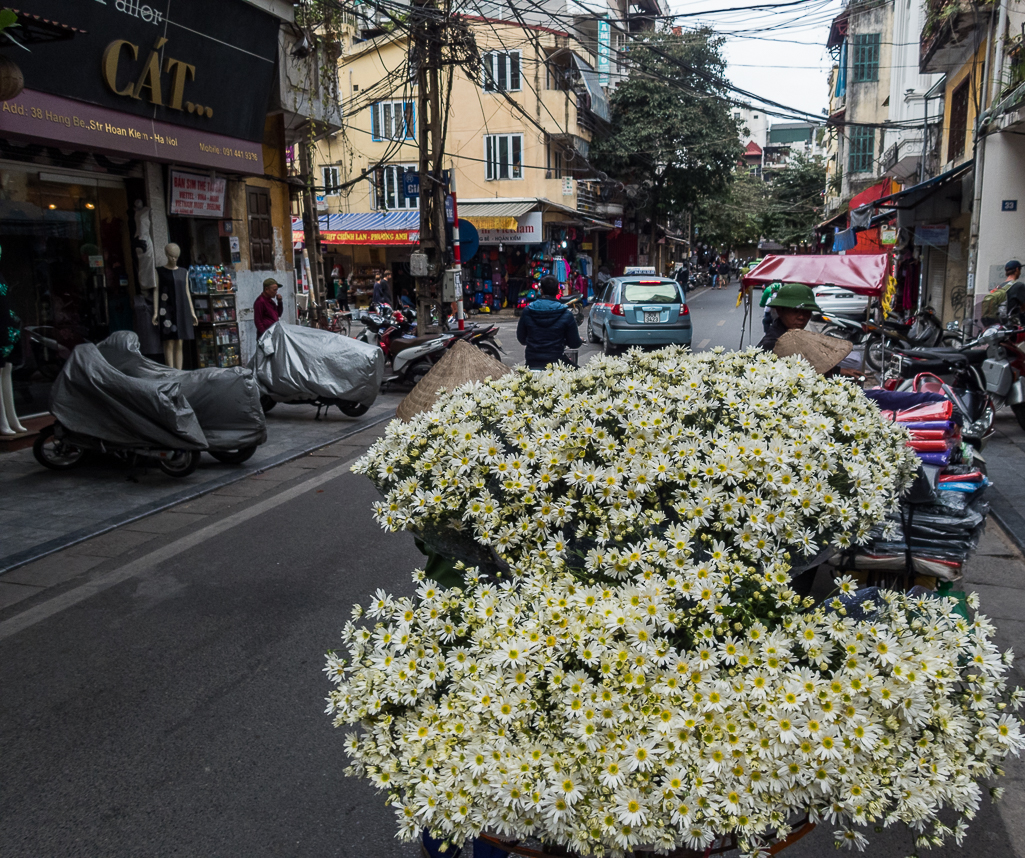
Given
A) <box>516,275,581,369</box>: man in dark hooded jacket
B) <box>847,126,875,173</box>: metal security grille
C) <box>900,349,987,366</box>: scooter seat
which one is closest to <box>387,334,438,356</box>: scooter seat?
<box>516,275,581,369</box>: man in dark hooded jacket

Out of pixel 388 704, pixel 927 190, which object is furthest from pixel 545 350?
pixel 927 190

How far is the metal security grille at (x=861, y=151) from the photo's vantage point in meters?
A: 37.6

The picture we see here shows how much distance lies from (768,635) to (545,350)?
605 centimetres

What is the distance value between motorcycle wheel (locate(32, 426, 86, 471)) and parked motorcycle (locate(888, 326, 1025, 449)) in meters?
7.95

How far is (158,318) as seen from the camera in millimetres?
11328

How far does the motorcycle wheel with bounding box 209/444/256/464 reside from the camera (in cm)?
834

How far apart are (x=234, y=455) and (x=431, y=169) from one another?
802 centimetres

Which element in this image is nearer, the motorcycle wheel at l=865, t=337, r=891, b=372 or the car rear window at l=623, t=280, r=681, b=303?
the motorcycle wheel at l=865, t=337, r=891, b=372

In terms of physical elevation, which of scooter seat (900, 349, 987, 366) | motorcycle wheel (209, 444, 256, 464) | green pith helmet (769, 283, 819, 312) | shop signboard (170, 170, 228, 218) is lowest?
motorcycle wheel (209, 444, 256, 464)

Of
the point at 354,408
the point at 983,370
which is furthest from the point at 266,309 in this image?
the point at 983,370

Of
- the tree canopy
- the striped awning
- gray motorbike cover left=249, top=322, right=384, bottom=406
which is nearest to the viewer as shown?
gray motorbike cover left=249, top=322, right=384, bottom=406

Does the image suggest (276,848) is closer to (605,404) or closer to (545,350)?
(605,404)

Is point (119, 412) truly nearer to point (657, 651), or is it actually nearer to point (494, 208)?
point (657, 651)

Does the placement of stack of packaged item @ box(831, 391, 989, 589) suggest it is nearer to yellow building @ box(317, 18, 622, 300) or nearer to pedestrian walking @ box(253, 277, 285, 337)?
pedestrian walking @ box(253, 277, 285, 337)
